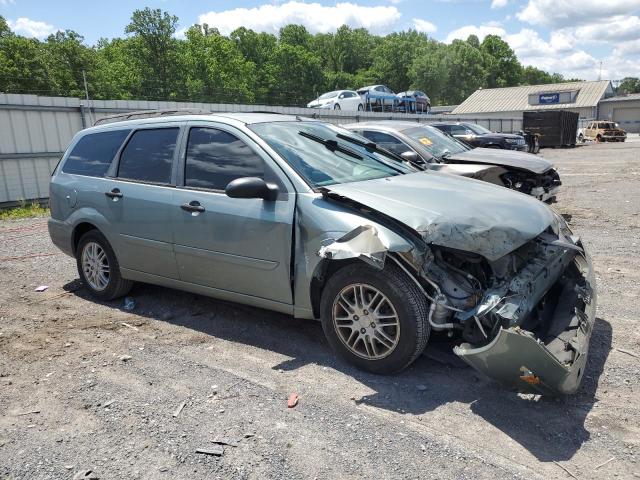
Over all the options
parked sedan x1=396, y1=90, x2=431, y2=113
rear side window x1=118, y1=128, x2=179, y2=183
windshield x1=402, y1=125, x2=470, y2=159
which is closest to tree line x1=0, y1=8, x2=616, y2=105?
parked sedan x1=396, y1=90, x2=431, y2=113

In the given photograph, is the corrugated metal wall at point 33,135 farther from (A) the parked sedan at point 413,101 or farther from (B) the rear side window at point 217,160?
(A) the parked sedan at point 413,101

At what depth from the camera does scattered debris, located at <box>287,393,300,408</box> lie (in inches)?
133

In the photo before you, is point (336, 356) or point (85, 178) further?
point (85, 178)

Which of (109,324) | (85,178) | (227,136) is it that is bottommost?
A: (109,324)

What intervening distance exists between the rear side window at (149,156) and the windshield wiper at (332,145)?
1.21 metres

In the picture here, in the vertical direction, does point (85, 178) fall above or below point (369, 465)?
above

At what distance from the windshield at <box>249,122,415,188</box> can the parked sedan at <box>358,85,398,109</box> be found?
25079 mm

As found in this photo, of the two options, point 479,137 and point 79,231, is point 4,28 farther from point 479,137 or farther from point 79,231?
point 79,231

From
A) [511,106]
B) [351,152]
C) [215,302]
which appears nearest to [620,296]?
[351,152]

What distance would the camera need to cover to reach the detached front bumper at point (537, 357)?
288 centimetres

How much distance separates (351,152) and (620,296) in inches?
117

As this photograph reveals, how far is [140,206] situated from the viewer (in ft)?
15.9

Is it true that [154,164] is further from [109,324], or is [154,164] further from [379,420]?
[379,420]

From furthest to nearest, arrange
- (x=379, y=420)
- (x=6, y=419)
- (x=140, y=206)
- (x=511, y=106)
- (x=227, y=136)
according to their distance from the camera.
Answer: (x=511, y=106), (x=140, y=206), (x=227, y=136), (x=6, y=419), (x=379, y=420)
